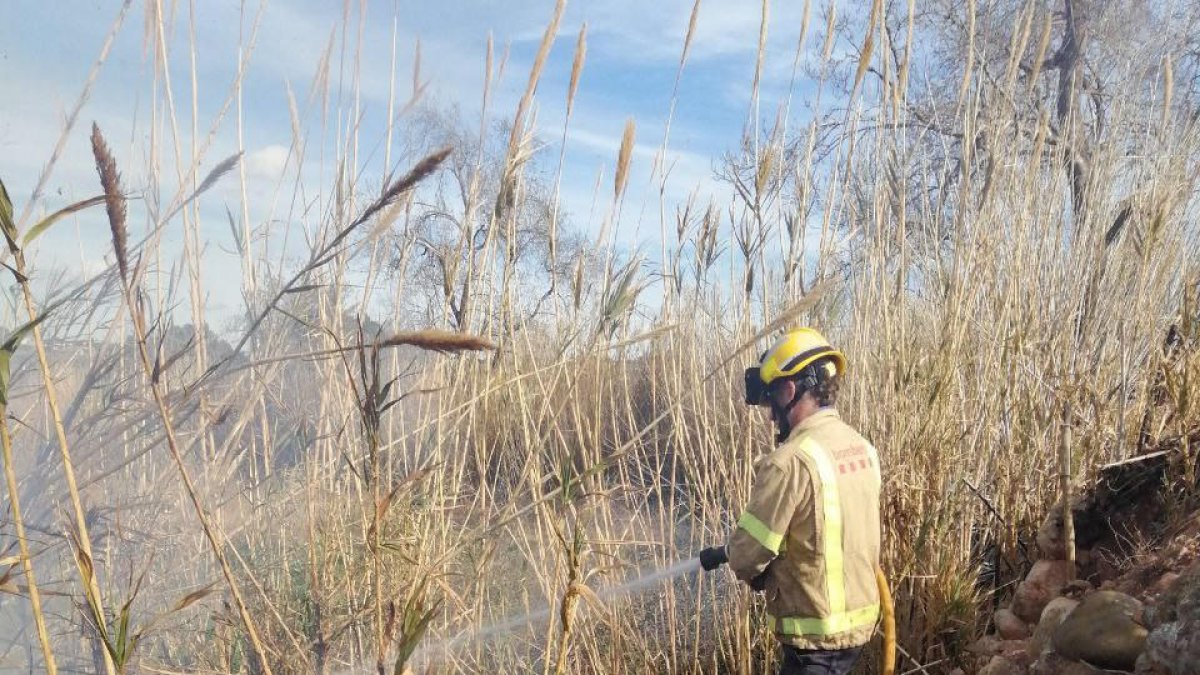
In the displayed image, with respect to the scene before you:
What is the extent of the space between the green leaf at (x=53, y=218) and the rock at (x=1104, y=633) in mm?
2848

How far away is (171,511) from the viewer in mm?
2434

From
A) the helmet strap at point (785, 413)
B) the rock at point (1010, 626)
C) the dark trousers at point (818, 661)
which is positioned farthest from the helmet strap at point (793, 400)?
the rock at point (1010, 626)

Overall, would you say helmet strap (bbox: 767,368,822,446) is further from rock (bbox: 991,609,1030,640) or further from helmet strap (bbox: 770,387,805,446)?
rock (bbox: 991,609,1030,640)

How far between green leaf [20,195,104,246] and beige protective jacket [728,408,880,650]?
1932 mm

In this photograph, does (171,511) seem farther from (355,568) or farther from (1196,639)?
(1196,639)

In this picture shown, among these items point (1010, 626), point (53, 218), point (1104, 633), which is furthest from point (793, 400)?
point (53, 218)

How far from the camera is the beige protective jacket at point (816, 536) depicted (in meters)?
2.61

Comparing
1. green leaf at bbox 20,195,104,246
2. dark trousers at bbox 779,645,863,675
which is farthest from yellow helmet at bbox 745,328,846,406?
green leaf at bbox 20,195,104,246

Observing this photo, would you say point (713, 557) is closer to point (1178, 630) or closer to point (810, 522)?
point (810, 522)

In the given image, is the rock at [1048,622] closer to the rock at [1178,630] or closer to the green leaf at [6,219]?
the rock at [1178,630]

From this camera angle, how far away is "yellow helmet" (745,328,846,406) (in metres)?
2.71

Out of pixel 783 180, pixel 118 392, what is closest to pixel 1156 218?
pixel 783 180

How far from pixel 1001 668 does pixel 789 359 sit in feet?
4.37

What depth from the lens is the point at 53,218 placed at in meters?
1.17
